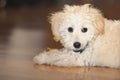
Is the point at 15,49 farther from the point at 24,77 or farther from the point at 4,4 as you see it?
the point at 4,4

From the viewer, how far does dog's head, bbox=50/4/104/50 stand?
1979mm

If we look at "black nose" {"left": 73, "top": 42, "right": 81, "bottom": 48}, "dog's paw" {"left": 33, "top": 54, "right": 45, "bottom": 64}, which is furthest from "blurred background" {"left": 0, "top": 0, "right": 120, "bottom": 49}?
"black nose" {"left": 73, "top": 42, "right": 81, "bottom": 48}

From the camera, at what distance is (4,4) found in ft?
14.6

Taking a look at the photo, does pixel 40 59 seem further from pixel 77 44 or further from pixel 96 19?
pixel 96 19

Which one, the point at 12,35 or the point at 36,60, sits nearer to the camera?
the point at 36,60

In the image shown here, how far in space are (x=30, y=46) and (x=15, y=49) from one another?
13 cm

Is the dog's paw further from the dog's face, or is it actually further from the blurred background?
the blurred background

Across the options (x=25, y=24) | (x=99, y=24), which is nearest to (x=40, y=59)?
(x=99, y=24)

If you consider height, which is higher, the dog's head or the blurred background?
the blurred background

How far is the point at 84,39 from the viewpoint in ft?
6.52

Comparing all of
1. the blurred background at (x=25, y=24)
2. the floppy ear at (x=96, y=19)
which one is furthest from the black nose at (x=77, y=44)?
the blurred background at (x=25, y=24)

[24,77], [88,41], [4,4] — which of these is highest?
[4,4]

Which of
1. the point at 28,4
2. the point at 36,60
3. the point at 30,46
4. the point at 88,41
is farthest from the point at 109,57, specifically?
the point at 28,4

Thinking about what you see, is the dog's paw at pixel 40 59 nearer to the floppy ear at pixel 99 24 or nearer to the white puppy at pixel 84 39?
the white puppy at pixel 84 39
